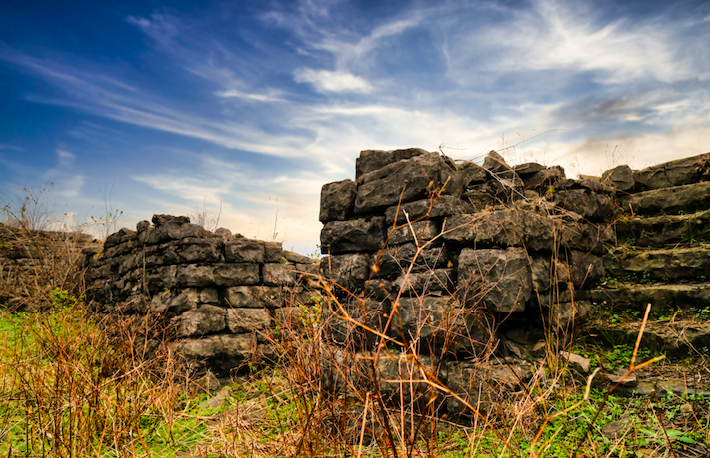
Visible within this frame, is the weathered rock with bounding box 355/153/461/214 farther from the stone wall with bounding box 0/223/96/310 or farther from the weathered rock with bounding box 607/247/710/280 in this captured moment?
the stone wall with bounding box 0/223/96/310

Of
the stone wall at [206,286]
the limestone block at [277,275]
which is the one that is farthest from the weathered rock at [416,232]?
the limestone block at [277,275]

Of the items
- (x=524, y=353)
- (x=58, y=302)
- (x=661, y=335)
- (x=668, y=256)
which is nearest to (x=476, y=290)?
(x=524, y=353)

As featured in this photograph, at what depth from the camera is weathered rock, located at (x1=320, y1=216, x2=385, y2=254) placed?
3.33 meters

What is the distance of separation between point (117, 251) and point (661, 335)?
24.6 feet

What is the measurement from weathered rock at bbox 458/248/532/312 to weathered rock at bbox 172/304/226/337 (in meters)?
3.34

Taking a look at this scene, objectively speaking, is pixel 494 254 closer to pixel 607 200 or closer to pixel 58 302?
pixel 607 200

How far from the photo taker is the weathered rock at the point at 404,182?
10.3 ft

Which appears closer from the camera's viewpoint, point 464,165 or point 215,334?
point 464,165

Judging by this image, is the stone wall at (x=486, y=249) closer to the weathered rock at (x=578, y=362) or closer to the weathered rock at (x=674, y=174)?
the weathered rock at (x=674, y=174)

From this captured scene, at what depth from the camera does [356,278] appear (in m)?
3.33

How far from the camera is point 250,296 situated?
204 inches

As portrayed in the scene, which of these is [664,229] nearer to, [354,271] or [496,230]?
[496,230]

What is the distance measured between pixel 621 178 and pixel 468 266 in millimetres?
2868

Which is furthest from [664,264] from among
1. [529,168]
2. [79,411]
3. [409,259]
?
[79,411]
